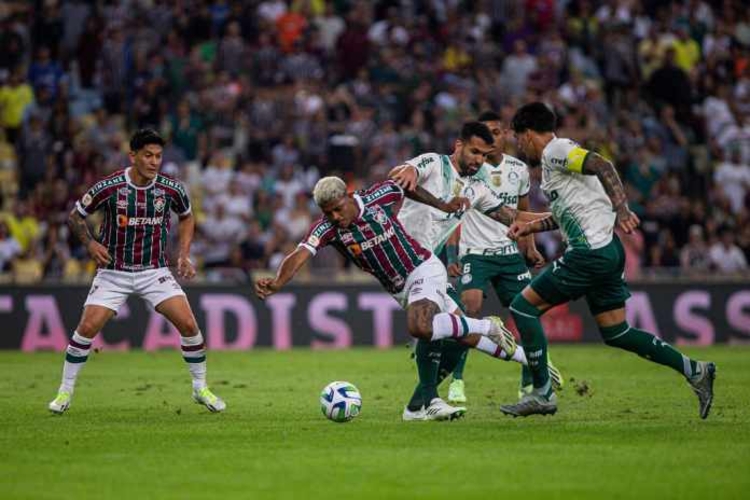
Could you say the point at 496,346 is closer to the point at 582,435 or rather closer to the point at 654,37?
the point at 582,435

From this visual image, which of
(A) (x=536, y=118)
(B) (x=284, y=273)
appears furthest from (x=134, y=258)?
(A) (x=536, y=118)

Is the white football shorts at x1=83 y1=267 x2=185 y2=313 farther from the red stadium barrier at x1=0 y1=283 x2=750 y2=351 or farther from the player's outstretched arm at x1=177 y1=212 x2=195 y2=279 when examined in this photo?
the red stadium barrier at x1=0 y1=283 x2=750 y2=351

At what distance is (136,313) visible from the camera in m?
22.8

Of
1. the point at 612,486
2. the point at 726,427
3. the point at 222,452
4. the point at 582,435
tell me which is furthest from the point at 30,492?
the point at 726,427

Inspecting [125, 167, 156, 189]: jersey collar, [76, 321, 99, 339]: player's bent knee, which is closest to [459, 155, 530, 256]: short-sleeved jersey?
[125, 167, 156, 189]: jersey collar

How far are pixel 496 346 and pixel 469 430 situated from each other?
42.4 inches

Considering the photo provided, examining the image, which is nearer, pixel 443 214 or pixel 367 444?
pixel 367 444

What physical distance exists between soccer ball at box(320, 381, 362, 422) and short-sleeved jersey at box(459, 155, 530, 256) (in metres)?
3.02

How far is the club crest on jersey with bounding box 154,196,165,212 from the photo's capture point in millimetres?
12742

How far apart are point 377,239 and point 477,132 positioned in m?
1.60

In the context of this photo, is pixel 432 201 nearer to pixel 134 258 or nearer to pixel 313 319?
pixel 134 258

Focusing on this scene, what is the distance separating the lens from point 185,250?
42.5 feet

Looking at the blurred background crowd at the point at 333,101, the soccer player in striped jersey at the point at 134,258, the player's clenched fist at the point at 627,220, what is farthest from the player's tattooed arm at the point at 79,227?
the blurred background crowd at the point at 333,101

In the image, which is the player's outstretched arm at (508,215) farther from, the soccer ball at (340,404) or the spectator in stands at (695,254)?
the spectator in stands at (695,254)
